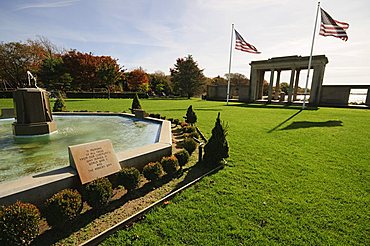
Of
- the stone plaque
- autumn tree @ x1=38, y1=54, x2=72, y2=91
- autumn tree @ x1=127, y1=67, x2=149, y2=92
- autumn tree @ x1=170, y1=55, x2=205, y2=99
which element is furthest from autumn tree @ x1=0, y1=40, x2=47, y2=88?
the stone plaque

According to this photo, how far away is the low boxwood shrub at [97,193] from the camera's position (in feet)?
11.0

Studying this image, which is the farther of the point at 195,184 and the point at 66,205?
the point at 195,184

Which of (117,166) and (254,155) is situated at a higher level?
(117,166)

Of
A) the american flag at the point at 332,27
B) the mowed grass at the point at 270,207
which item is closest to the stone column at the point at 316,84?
the american flag at the point at 332,27

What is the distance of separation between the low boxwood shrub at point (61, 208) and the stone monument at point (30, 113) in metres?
6.45

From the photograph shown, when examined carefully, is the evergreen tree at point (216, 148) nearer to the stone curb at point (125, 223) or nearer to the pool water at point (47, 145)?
the stone curb at point (125, 223)

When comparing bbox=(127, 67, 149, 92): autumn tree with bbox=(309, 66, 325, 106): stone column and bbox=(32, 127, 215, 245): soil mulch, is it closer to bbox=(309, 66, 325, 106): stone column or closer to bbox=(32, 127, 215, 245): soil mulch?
bbox=(309, 66, 325, 106): stone column

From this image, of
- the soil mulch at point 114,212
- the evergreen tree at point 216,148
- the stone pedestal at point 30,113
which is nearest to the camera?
the soil mulch at point 114,212

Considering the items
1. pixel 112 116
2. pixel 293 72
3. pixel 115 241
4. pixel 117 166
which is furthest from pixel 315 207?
pixel 293 72

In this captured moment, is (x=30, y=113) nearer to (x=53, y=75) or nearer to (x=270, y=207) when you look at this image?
(x=270, y=207)

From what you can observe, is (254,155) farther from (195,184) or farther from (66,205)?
(66,205)

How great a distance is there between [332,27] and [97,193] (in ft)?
73.3

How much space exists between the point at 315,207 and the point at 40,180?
5.23m

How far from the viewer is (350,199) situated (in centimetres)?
408
